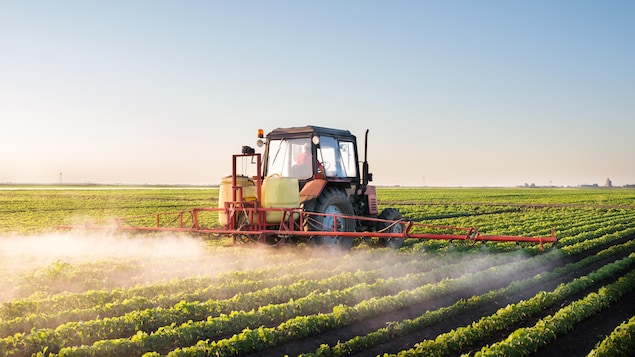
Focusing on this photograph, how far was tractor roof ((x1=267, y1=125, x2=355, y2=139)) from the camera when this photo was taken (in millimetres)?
11648

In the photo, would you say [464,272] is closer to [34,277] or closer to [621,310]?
[621,310]

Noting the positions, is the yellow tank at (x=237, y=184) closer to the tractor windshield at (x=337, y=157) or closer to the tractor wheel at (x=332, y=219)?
the tractor wheel at (x=332, y=219)

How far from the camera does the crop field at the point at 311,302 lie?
6.12m

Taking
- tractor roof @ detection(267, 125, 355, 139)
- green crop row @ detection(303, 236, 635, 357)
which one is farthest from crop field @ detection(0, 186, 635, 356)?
tractor roof @ detection(267, 125, 355, 139)

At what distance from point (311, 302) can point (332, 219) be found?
4.00m

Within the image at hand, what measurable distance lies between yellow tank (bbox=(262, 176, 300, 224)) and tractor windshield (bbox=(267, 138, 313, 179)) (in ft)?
2.71

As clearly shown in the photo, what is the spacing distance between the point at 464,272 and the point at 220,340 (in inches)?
215

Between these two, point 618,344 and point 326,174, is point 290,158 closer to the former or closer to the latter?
point 326,174

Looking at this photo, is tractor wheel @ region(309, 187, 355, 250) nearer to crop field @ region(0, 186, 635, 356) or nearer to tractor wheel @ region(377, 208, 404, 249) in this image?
crop field @ region(0, 186, 635, 356)

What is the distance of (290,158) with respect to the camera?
12039 mm

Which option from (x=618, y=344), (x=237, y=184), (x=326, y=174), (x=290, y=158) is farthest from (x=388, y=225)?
(x=618, y=344)

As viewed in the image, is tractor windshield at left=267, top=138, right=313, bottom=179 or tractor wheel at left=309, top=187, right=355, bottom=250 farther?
tractor windshield at left=267, top=138, right=313, bottom=179

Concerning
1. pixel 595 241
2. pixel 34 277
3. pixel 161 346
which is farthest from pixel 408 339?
pixel 595 241

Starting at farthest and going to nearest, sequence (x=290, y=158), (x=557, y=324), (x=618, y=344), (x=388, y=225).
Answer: (x=388, y=225) → (x=290, y=158) → (x=557, y=324) → (x=618, y=344)
